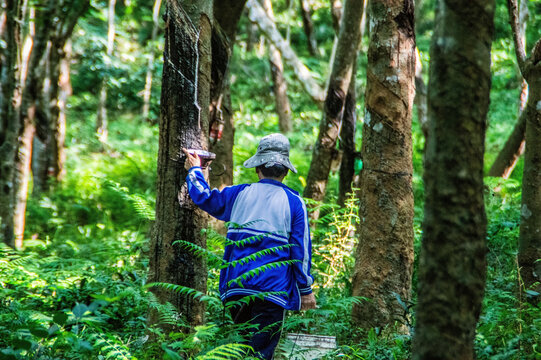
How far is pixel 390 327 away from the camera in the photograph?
482 centimetres

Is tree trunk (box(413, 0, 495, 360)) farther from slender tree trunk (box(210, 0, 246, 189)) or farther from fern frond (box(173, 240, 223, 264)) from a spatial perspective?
slender tree trunk (box(210, 0, 246, 189))

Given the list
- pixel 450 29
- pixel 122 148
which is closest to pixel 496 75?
pixel 122 148

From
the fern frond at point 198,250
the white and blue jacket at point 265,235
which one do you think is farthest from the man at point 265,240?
the fern frond at point 198,250

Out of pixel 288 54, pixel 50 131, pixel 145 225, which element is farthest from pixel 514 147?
pixel 50 131

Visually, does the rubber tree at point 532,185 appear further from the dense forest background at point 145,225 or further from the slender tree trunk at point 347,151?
the slender tree trunk at point 347,151

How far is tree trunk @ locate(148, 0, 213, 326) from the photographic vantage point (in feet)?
12.7

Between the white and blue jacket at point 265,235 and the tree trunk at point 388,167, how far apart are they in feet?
3.65

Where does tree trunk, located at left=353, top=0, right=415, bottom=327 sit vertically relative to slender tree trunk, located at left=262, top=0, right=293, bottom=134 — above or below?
A: below

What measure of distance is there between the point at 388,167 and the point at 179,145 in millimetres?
2032

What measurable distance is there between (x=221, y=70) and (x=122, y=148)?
11356 mm

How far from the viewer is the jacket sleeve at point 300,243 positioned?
3982 millimetres

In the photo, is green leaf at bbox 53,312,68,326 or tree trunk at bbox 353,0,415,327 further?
tree trunk at bbox 353,0,415,327

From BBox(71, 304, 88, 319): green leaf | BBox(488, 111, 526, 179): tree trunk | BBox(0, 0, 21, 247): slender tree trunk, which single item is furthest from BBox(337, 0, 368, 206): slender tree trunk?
BBox(71, 304, 88, 319): green leaf

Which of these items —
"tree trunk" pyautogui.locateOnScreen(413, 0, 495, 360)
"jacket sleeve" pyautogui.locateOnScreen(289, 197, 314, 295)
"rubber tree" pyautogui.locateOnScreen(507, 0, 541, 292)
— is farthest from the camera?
"rubber tree" pyautogui.locateOnScreen(507, 0, 541, 292)
